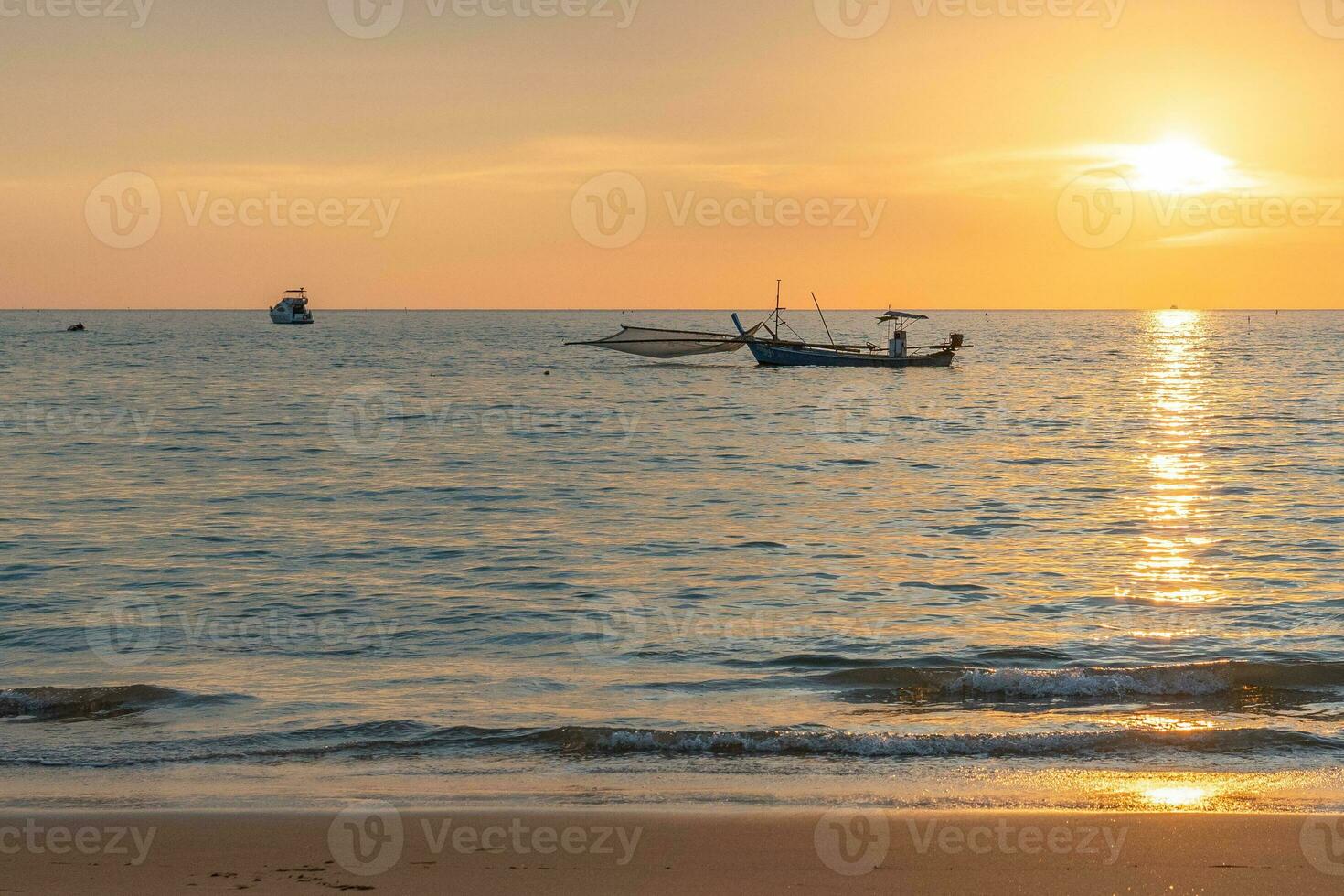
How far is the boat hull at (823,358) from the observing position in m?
80.6

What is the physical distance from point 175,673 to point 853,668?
26.2 feet

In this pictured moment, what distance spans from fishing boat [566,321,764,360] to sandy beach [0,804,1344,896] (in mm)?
70020

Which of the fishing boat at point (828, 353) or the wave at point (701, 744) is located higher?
the fishing boat at point (828, 353)

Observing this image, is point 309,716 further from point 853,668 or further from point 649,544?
point 649,544

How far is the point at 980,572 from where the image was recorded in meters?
20.9

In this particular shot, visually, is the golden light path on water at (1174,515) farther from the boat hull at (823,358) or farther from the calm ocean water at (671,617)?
the boat hull at (823,358)

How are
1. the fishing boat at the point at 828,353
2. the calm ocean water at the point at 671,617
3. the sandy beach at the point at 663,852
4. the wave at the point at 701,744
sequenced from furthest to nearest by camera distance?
the fishing boat at the point at 828,353, the wave at the point at 701,744, the calm ocean water at the point at 671,617, the sandy beach at the point at 663,852

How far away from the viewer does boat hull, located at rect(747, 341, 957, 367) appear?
265ft

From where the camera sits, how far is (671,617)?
1777cm

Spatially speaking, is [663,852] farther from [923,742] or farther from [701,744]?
[923,742]

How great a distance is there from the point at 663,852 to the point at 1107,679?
724cm

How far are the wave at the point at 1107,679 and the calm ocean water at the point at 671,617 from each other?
51 millimetres

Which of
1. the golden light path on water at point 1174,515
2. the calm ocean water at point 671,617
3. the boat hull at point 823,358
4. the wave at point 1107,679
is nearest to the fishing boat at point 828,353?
the boat hull at point 823,358

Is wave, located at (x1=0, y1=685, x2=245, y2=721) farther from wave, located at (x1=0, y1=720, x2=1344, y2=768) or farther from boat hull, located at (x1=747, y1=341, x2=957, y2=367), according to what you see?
boat hull, located at (x1=747, y1=341, x2=957, y2=367)
